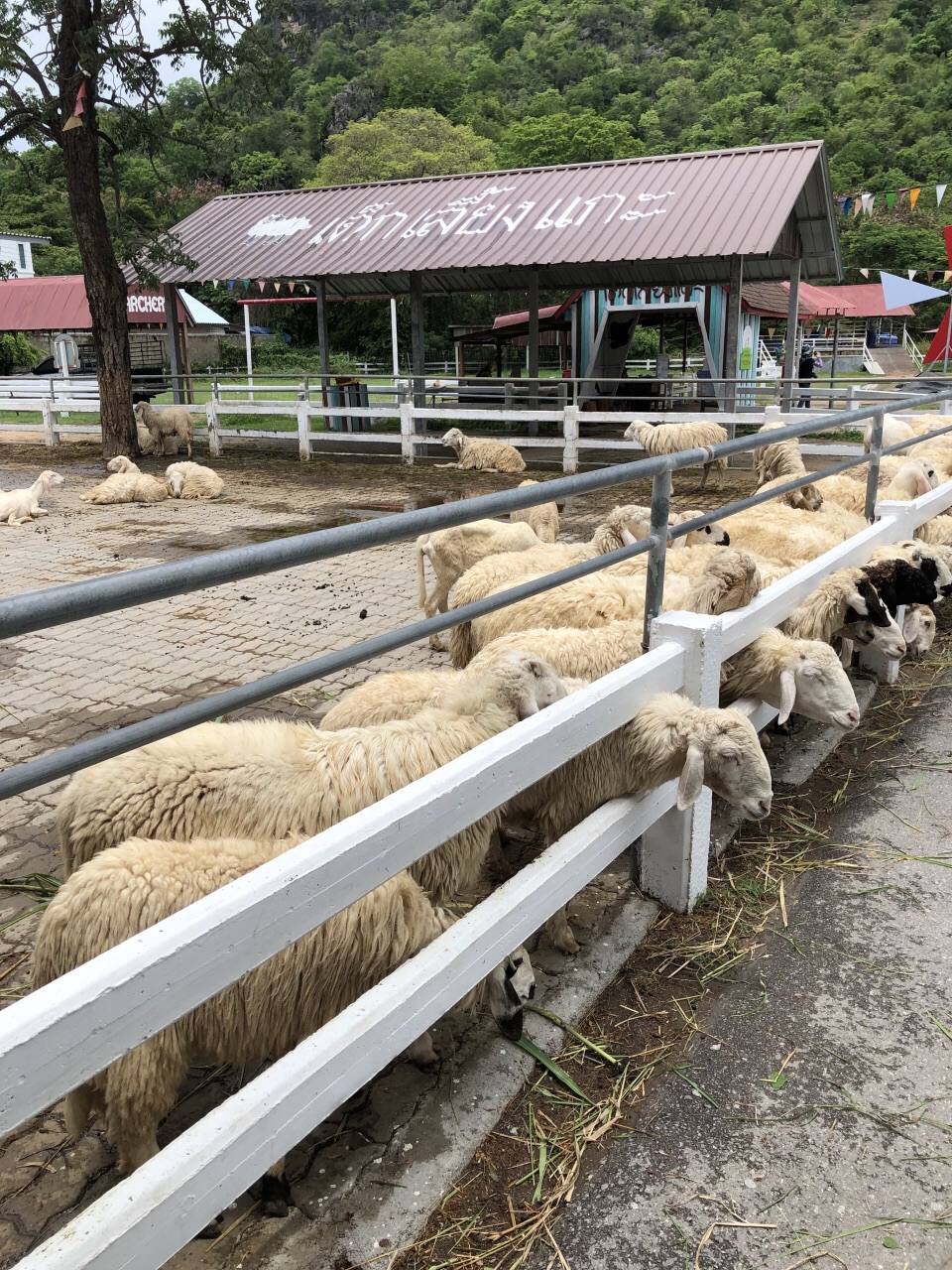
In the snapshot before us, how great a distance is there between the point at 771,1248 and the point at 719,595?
258 cm

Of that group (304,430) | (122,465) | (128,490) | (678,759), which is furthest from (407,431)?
(678,759)

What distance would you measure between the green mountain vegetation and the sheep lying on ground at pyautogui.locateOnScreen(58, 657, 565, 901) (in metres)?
18.4

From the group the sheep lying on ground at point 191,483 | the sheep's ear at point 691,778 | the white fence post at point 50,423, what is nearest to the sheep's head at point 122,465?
the sheep lying on ground at point 191,483

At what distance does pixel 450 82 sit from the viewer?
303 ft

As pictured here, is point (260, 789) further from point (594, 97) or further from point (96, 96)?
point (594, 97)

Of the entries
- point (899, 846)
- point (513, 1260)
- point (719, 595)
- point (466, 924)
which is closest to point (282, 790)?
point (466, 924)

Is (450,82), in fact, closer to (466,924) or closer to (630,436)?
(630,436)

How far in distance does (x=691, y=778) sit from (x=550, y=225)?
15718mm

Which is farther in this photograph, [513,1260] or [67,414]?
[67,414]

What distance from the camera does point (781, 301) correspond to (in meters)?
29.4

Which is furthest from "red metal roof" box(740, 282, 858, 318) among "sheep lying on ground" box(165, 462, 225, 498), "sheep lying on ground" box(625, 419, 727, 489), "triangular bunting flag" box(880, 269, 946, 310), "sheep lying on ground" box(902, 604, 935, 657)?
"sheep lying on ground" box(902, 604, 935, 657)

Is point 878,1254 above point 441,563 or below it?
below

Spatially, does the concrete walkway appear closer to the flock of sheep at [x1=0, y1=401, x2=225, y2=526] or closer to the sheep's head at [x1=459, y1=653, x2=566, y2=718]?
the sheep's head at [x1=459, y1=653, x2=566, y2=718]

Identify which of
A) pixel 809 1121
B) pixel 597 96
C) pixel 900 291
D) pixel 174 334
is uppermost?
pixel 597 96
